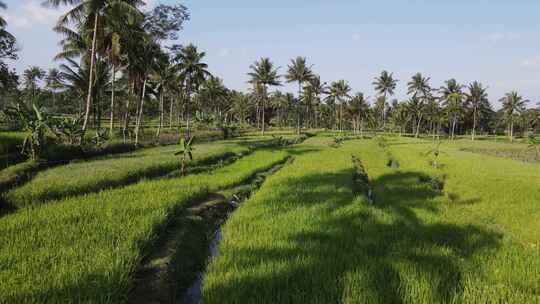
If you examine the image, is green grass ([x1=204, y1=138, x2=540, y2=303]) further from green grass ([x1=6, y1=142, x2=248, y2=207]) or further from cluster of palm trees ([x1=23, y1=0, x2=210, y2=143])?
cluster of palm trees ([x1=23, y1=0, x2=210, y2=143])

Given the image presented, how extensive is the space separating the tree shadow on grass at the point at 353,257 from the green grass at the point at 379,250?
0.05ft

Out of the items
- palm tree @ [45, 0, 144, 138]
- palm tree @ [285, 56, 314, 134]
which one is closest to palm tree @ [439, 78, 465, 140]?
palm tree @ [285, 56, 314, 134]

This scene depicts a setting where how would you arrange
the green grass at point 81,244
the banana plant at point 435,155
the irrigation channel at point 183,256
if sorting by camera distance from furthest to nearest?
the banana plant at point 435,155 < the irrigation channel at point 183,256 < the green grass at point 81,244

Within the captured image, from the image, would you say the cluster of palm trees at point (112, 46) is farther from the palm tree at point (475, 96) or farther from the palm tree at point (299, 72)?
the palm tree at point (475, 96)

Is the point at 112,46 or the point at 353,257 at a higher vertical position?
the point at 112,46

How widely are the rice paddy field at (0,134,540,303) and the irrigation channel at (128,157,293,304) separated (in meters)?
0.13

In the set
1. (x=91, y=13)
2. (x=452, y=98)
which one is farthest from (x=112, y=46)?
(x=452, y=98)

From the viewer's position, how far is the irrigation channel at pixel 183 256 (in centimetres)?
476

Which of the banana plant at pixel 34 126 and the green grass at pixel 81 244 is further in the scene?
the banana plant at pixel 34 126

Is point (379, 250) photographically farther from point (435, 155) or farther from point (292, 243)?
point (435, 155)

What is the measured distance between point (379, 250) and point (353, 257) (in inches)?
26.2

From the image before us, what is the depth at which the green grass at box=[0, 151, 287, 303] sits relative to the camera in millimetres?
3939

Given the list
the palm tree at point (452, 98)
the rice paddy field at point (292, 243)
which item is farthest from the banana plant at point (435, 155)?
the palm tree at point (452, 98)

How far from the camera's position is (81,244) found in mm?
5305
